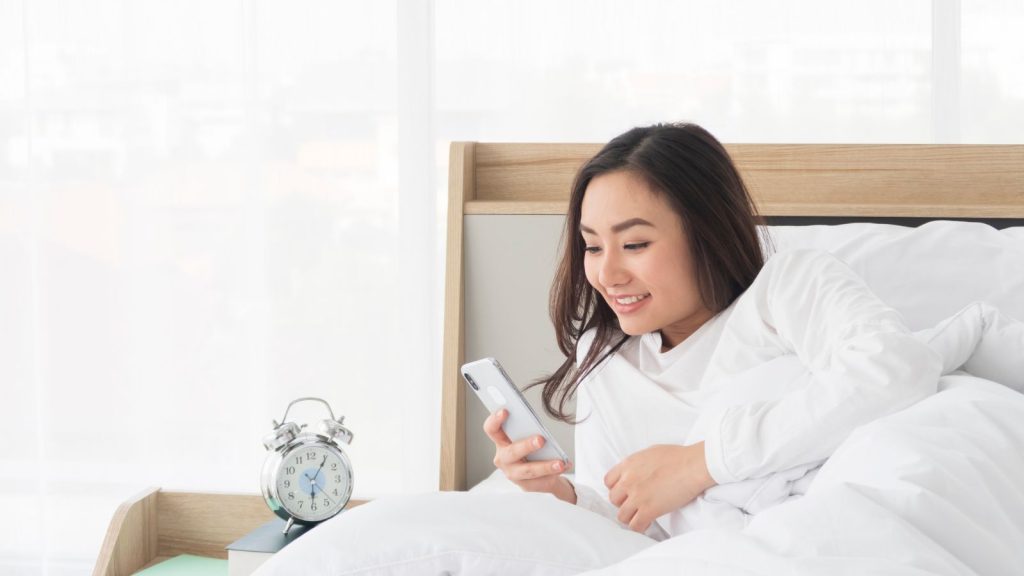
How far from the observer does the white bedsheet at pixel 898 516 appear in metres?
0.66

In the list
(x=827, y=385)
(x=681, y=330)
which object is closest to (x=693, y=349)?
(x=681, y=330)

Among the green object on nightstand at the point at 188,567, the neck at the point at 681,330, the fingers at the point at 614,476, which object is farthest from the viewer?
the green object on nightstand at the point at 188,567

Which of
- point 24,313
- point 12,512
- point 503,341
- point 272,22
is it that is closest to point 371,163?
point 272,22

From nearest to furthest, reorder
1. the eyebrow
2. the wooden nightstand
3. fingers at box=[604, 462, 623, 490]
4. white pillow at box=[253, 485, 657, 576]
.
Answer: white pillow at box=[253, 485, 657, 576], fingers at box=[604, 462, 623, 490], the eyebrow, the wooden nightstand

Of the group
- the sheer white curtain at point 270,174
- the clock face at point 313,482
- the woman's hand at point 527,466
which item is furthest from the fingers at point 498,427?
the sheer white curtain at point 270,174

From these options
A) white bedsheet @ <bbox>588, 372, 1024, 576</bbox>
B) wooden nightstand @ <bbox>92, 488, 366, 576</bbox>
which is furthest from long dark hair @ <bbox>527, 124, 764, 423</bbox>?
wooden nightstand @ <bbox>92, 488, 366, 576</bbox>

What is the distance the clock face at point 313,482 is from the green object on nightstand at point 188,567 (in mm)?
182

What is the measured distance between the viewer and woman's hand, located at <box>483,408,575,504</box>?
4.06 ft

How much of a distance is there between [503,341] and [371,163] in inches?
25.2

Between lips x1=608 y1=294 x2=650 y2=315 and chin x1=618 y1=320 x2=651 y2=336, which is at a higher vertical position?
lips x1=608 y1=294 x2=650 y2=315

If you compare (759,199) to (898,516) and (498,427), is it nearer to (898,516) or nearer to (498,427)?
(498,427)

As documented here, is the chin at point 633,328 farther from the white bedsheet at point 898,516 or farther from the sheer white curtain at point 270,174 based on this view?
the sheer white curtain at point 270,174

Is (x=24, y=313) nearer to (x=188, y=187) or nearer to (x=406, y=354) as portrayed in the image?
(x=188, y=187)

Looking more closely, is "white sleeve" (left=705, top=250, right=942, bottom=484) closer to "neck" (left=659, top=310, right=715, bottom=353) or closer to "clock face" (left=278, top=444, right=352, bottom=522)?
"neck" (left=659, top=310, right=715, bottom=353)
